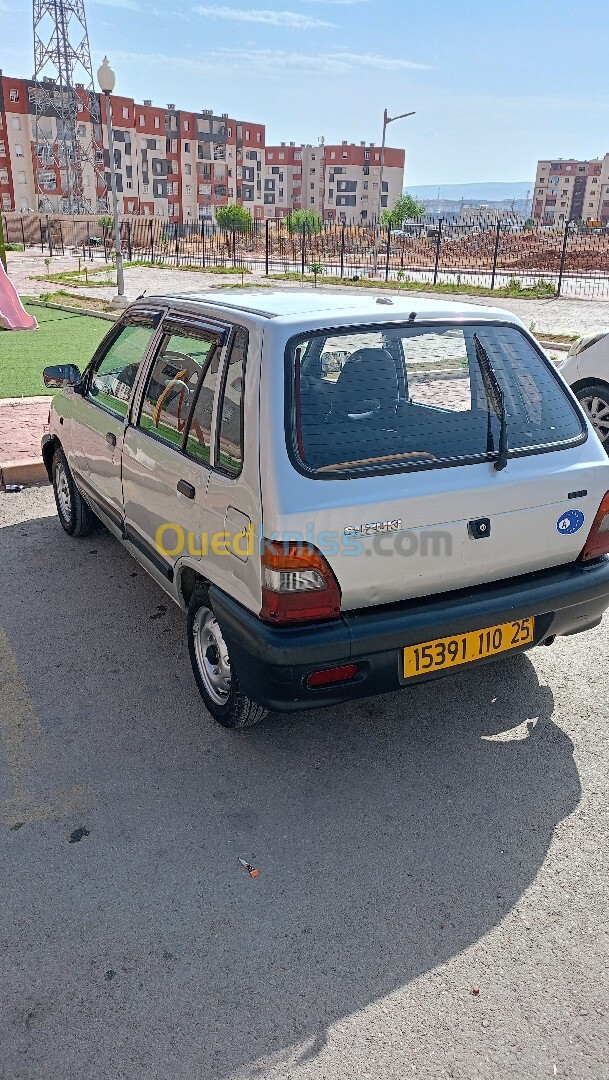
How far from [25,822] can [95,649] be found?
4.61 feet

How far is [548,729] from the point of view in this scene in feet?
12.2

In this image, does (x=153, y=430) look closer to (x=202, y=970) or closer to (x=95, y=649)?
(x=95, y=649)

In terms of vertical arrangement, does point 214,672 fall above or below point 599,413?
below

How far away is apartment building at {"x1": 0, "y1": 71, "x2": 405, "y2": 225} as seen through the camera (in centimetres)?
8994

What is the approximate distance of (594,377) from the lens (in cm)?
793

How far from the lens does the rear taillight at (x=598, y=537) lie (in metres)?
3.58

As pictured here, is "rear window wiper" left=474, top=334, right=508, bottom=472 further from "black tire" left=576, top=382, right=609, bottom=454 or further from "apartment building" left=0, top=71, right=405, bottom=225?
"apartment building" left=0, top=71, right=405, bottom=225

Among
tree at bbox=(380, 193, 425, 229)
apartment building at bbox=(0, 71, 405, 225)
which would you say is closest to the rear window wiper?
apartment building at bbox=(0, 71, 405, 225)

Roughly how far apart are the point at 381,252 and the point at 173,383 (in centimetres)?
6137

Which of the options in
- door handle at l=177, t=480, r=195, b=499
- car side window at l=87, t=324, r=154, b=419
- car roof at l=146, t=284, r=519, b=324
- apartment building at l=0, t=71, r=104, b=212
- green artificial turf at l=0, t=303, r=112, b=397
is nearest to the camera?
car roof at l=146, t=284, r=519, b=324

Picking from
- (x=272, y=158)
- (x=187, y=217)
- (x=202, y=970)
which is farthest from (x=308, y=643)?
(x=272, y=158)

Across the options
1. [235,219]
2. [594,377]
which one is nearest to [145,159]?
[235,219]

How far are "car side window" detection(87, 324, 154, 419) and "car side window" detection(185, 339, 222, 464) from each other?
85 centimetres

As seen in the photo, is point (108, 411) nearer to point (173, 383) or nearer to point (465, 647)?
point (173, 383)
